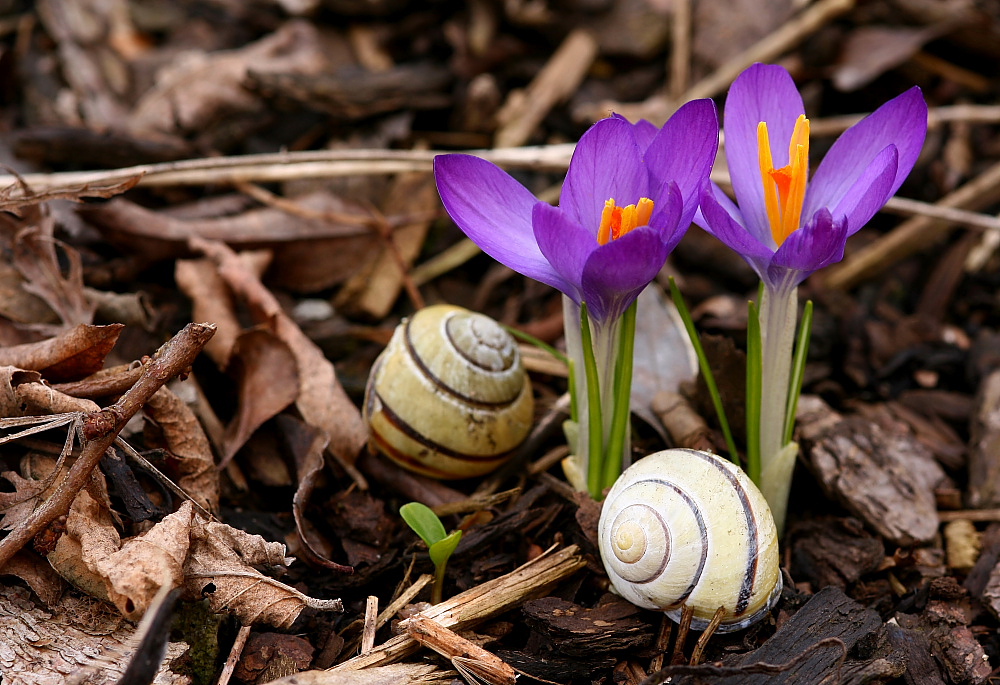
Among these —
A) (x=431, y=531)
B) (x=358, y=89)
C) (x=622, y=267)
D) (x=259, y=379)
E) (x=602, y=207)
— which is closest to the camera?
(x=622, y=267)

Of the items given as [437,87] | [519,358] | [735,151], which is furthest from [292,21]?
[735,151]

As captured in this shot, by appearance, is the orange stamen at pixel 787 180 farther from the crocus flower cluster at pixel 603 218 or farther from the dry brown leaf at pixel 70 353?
the dry brown leaf at pixel 70 353

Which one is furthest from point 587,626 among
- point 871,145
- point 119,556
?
point 871,145

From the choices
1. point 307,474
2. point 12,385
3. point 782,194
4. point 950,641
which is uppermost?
point 782,194

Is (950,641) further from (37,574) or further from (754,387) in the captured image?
(37,574)

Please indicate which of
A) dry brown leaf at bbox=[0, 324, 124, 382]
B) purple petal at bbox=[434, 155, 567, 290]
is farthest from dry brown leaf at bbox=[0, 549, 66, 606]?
purple petal at bbox=[434, 155, 567, 290]

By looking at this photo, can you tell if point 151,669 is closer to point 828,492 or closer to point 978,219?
point 828,492

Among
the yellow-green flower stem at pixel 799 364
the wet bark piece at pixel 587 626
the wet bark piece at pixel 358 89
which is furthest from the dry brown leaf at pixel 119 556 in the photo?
the wet bark piece at pixel 358 89
